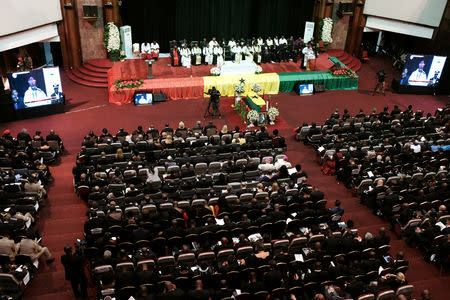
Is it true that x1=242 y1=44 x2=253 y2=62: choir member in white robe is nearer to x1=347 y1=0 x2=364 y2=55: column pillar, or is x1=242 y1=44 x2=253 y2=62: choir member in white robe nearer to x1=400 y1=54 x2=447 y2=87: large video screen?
x1=347 y1=0 x2=364 y2=55: column pillar

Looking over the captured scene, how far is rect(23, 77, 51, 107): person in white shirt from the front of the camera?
63.5 ft

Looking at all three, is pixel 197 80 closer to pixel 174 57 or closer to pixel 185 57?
pixel 185 57

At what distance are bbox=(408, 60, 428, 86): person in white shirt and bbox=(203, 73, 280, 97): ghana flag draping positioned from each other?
7.98 meters

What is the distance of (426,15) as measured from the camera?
1008 inches

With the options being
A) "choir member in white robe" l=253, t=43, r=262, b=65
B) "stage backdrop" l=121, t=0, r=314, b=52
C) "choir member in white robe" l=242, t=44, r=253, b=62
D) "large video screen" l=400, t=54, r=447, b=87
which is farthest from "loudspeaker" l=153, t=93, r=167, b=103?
"large video screen" l=400, t=54, r=447, b=87

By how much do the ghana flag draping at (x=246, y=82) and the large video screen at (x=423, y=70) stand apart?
7.66 metres

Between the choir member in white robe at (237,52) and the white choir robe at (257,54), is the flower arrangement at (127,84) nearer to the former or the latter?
the choir member in white robe at (237,52)

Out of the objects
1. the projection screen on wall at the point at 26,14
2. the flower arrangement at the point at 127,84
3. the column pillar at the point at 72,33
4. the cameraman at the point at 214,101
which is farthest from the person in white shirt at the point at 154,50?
the cameraman at the point at 214,101

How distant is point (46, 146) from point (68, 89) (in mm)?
8269

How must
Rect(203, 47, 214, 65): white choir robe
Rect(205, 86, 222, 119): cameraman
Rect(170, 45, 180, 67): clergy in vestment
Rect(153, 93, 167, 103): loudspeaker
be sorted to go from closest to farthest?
1. Rect(205, 86, 222, 119): cameraman
2. Rect(153, 93, 167, 103): loudspeaker
3. Rect(170, 45, 180, 67): clergy in vestment
4. Rect(203, 47, 214, 65): white choir robe

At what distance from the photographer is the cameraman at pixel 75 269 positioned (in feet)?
31.3

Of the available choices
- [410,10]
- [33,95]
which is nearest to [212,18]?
[410,10]

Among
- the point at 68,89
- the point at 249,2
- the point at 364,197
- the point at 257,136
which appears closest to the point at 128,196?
the point at 257,136

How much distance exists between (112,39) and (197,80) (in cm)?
580
